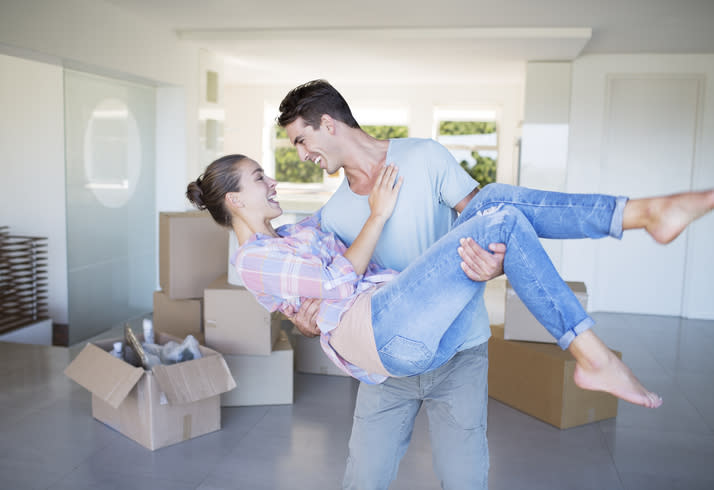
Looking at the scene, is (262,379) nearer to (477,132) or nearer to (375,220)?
(375,220)

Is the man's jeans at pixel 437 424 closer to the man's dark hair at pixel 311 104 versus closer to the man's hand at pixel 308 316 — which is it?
the man's hand at pixel 308 316

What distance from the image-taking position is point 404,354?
1.48 meters

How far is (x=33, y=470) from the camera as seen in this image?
8.38 feet

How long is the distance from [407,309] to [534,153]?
4.71 meters

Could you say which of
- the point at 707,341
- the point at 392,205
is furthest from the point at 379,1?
the point at 707,341

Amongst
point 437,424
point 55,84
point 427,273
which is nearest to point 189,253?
point 55,84

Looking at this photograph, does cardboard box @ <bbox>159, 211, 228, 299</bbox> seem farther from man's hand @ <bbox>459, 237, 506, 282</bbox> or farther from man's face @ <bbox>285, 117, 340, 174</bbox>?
man's hand @ <bbox>459, 237, 506, 282</bbox>

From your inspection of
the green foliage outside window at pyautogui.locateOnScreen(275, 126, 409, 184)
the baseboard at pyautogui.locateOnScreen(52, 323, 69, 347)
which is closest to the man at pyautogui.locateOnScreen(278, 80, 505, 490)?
the baseboard at pyautogui.locateOnScreen(52, 323, 69, 347)

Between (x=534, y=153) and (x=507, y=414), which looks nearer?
(x=507, y=414)

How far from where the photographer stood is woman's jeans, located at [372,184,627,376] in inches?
52.2

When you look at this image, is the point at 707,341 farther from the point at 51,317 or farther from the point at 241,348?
the point at 51,317

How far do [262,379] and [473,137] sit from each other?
637 centimetres

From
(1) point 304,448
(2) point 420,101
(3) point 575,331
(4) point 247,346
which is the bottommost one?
(1) point 304,448

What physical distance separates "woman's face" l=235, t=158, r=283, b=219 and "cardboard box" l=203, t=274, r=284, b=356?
1422 millimetres
